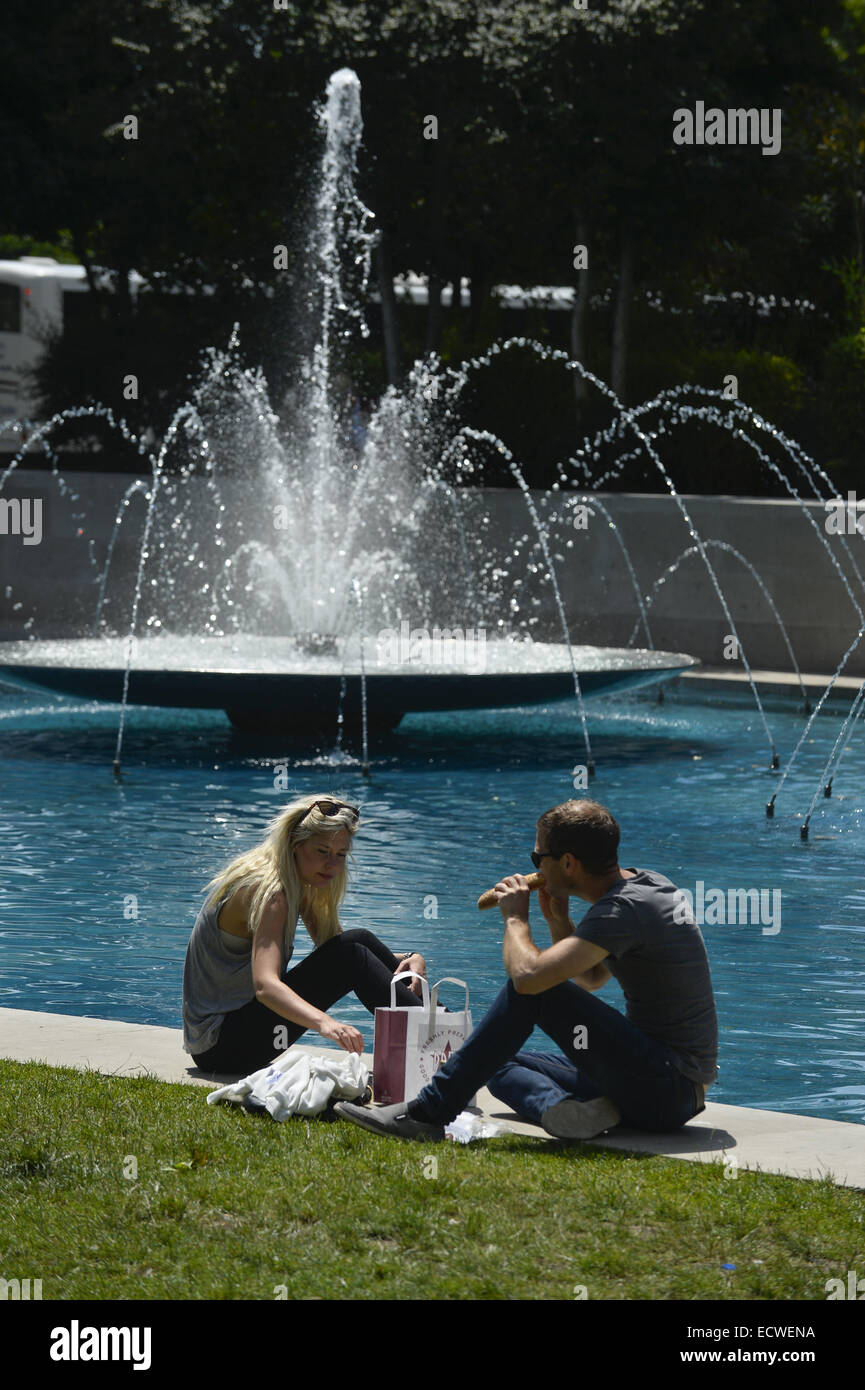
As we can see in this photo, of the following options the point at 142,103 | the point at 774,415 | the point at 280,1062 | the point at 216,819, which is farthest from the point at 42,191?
the point at 280,1062

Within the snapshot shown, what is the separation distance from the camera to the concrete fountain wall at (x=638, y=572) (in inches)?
774

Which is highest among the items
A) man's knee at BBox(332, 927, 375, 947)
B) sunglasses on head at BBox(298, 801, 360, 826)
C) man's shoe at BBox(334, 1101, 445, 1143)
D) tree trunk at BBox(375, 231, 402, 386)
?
tree trunk at BBox(375, 231, 402, 386)

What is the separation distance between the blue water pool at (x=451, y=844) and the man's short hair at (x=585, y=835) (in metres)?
1.52

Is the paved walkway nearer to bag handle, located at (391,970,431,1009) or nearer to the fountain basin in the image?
bag handle, located at (391,970,431,1009)

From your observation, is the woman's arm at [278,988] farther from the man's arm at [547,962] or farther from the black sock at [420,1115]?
the man's arm at [547,962]

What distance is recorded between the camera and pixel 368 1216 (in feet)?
15.6

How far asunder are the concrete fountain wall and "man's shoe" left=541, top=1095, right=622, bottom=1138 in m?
14.2

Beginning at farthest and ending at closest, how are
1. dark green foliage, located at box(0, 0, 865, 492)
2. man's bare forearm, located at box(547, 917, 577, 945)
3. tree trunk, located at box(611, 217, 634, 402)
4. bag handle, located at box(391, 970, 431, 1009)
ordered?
1. tree trunk, located at box(611, 217, 634, 402)
2. dark green foliage, located at box(0, 0, 865, 492)
3. bag handle, located at box(391, 970, 431, 1009)
4. man's bare forearm, located at box(547, 917, 577, 945)

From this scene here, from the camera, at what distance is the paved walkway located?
5324 mm

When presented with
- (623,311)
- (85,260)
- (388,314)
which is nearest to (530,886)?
(623,311)

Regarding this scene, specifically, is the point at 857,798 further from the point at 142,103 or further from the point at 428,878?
the point at 142,103

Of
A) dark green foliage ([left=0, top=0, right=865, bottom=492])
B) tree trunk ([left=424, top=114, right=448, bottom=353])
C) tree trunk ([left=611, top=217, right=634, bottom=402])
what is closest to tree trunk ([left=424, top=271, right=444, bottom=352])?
tree trunk ([left=424, top=114, right=448, bottom=353])

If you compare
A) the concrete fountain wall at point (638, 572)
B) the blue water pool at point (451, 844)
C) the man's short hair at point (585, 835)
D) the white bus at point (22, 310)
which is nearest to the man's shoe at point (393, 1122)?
the man's short hair at point (585, 835)

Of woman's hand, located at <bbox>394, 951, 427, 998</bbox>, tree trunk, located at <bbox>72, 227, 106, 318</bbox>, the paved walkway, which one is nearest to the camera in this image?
the paved walkway
